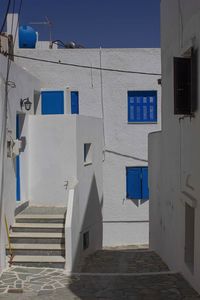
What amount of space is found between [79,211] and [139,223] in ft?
18.5

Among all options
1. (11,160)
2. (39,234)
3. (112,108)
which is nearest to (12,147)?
(11,160)

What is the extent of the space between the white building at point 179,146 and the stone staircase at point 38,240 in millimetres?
2819

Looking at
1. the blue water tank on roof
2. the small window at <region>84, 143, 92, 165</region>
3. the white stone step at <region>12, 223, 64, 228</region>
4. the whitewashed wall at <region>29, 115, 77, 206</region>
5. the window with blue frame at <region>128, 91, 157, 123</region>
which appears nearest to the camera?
the white stone step at <region>12, 223, 64, 228</region>

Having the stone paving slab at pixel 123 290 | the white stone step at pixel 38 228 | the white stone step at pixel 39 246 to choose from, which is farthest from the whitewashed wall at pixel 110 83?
the stone paving slab at pixel 123 290

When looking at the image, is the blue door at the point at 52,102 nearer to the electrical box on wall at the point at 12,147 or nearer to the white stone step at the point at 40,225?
the electrical box on wall at the point at 12,147

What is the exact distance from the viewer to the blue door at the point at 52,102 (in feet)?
50.8

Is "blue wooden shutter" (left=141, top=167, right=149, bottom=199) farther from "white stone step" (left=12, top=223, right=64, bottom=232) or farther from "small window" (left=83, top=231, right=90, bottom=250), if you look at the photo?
"white stone step" (left=12, top=223, right=64, bottom=232)

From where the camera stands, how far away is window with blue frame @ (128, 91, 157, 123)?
56.2 ft

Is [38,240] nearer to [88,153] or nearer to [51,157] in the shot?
[51,157]

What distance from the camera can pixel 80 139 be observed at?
13.0m

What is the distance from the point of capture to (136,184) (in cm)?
1731

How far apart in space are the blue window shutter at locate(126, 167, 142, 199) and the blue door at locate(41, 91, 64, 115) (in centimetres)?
414

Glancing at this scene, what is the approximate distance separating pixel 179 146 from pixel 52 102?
773cm

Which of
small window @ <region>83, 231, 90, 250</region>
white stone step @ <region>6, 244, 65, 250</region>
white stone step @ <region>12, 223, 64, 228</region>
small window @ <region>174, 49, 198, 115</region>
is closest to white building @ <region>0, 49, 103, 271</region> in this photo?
small window @ <region>83, 231, 90, 250</region>
